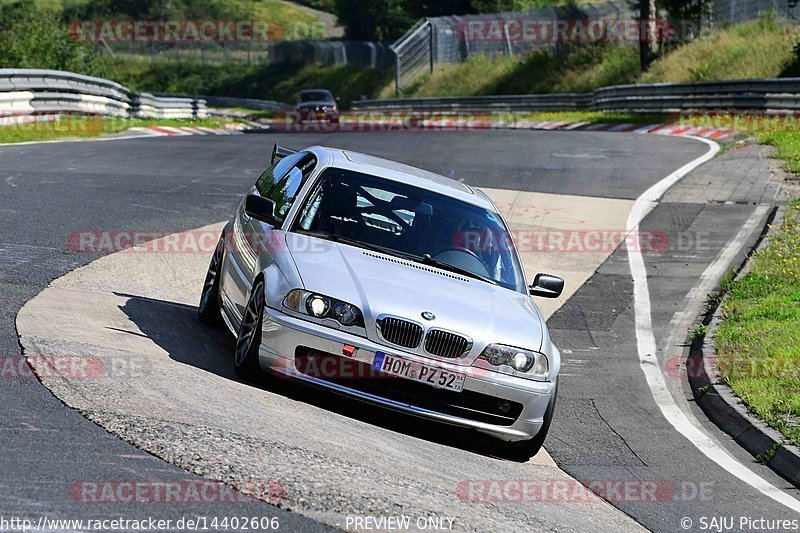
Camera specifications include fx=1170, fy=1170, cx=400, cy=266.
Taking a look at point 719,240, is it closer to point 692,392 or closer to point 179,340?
point 692,392

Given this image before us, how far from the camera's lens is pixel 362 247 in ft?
26.0

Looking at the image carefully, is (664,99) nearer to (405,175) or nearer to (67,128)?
(67,128)

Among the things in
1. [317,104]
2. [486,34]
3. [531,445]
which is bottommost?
[317,104]

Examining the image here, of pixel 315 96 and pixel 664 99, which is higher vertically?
pixel 315 96

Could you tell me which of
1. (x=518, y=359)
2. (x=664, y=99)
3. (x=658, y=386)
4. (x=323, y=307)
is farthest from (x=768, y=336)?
(x=664, y=99)

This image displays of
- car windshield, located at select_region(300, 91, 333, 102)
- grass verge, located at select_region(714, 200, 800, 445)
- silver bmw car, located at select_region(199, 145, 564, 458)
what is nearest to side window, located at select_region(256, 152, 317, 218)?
silver bmw car, located at select_region(199, 145, 564, 458)

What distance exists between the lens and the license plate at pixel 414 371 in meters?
6.92

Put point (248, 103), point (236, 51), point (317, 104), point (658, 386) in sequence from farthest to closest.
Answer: point (236, 51) < point (248, 103) < point (317, 104) < point (658, 386)

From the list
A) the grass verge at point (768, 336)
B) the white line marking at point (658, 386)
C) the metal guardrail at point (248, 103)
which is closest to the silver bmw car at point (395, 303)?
the white line marking at point (658, 386)

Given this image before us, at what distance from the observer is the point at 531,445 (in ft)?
24.3

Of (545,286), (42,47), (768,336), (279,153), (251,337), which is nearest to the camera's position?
(251,337)

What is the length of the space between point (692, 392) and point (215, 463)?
18.3 feet

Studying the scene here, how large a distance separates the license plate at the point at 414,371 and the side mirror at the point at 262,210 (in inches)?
65.1

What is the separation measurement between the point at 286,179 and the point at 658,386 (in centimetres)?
360
